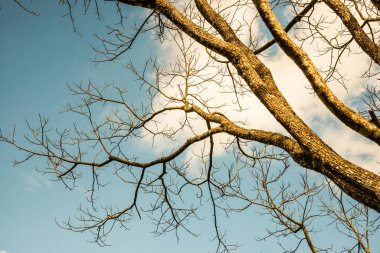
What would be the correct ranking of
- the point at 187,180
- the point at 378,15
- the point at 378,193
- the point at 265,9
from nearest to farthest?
the point at 378,193 → the point at 265,9 → the point at 378,15 → the point at 187,180

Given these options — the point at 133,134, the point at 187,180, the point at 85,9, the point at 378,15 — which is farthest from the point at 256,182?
the point at 85,9

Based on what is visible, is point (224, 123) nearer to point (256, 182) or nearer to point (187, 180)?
point (187, 180)

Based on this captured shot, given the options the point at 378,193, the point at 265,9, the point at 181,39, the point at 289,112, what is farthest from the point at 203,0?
the point at 378,193

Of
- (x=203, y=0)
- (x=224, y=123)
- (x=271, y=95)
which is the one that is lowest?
(x=271, y=95)

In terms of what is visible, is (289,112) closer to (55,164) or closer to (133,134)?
(133,134)


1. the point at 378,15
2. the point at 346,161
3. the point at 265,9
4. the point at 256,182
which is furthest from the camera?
the point at 256,182

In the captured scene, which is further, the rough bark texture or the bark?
the bark

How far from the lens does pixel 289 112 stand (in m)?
2.54

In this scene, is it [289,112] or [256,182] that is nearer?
[289,112]

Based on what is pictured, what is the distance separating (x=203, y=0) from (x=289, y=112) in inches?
75.7

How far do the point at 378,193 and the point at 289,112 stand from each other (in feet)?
2.98

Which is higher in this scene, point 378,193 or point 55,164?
point 55,164

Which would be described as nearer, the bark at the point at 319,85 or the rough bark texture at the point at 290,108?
the rough bark texture at the point at 290,108

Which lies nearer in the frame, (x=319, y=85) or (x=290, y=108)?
(x=319, y=85)
